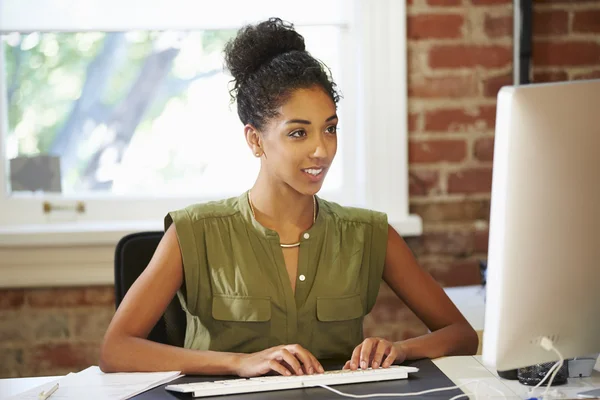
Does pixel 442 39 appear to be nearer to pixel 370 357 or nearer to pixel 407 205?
pixel 407 205

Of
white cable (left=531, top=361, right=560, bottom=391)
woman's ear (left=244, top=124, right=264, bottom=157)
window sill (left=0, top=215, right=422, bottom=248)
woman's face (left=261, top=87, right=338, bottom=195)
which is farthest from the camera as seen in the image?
window sill (left=0, top=215, right=422, bottom=248)

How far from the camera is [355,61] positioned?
2504 millimetres

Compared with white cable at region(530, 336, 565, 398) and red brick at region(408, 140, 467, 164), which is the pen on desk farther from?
red brick at region(408, 140, 467, 164)

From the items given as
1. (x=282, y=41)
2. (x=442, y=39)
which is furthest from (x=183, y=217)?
(x=442, y=39)

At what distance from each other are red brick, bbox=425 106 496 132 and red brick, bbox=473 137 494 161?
34 millimetres

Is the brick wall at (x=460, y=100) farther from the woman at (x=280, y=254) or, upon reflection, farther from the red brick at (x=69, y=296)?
the red brick at (x=69, y=296)

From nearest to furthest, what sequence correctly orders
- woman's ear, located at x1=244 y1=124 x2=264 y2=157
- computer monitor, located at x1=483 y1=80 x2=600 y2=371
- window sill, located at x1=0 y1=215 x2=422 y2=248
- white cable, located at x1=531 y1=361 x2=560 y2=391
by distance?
computer monitor, located at x1=483 y1=80 x2=600 y2=371, white cable, located at x1=531 y1=361 x2=560 y2=391, woman's ear, located at x1=244 y1=124 x2=264 y2=157, window sill, located at x1=0 y1=215 x2=422 y2=248

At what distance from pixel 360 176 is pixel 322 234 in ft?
2.33

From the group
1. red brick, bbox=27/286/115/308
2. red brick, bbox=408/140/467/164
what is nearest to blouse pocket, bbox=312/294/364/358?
red brick, bbox=408/140/467/164

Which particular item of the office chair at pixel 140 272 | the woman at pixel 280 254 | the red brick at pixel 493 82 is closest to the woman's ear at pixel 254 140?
the woman at pixel 280 254

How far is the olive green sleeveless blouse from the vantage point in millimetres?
1746

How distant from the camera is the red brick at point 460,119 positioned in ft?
8.09

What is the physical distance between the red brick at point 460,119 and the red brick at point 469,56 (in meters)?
0.13

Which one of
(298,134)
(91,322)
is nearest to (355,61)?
(298,134)
